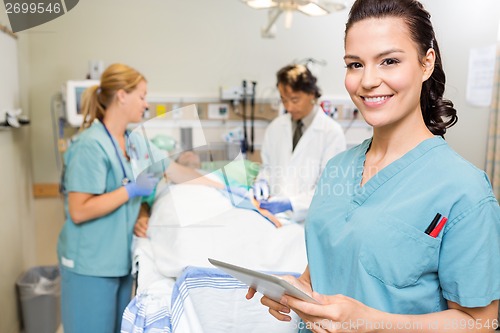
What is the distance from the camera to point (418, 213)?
621 mm

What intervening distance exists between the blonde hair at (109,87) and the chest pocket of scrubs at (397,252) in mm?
1080

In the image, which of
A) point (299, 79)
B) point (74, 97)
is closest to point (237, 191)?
point (299, 79)

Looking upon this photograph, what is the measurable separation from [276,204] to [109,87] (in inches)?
28.0

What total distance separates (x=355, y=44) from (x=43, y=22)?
52 centimetres

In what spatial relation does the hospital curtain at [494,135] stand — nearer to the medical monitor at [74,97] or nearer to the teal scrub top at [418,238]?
the teal scrub top at [418,238]

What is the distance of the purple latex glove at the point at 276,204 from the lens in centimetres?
135

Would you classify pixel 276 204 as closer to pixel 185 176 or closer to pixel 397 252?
pixel 185 176

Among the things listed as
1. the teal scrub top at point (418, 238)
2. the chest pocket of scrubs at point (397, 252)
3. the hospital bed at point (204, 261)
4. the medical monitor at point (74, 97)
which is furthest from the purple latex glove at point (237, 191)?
the medical monitor at point (74, 97)

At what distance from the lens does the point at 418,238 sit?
0.61 metres

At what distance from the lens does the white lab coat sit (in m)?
1.49

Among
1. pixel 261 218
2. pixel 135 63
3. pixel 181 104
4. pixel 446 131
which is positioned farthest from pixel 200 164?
pixel 181 104

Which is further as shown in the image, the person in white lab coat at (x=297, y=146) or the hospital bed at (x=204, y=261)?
the person in white lab coat at (x=297, y=146)

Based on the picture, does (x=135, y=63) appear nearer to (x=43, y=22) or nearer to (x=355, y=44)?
(x=43, y=22)

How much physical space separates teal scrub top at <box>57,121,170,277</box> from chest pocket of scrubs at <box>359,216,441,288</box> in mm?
950
